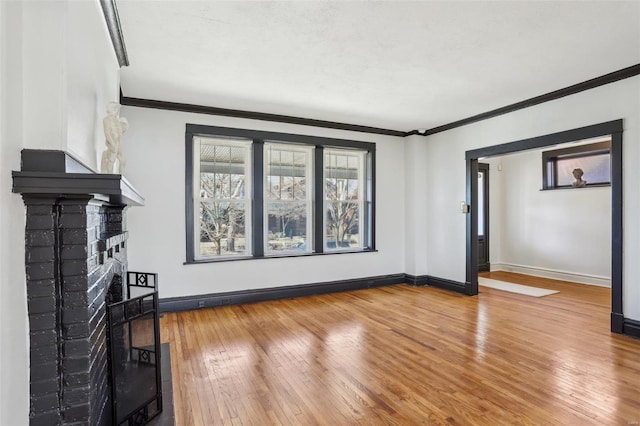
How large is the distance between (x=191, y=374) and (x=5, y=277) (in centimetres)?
187

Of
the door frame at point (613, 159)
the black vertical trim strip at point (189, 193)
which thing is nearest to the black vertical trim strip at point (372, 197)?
the door frame at point (613, 159)

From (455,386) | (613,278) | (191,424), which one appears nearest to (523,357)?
(455,386)

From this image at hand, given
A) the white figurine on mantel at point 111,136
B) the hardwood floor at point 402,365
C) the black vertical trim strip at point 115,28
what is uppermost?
the black vertical trim strip at point 115,28

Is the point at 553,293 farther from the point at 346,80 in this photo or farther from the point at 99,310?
the point at 99,310

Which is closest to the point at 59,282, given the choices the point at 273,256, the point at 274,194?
the point at 273,256

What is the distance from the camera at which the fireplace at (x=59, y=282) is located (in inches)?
55.9

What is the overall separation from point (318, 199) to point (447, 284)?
263 cm

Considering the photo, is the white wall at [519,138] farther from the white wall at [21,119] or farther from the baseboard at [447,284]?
the white wall at [21,119]

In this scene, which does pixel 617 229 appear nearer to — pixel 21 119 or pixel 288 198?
pixel 288 198

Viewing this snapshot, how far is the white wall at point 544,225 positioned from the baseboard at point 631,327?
3.00 m

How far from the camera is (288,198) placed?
5.50 meters

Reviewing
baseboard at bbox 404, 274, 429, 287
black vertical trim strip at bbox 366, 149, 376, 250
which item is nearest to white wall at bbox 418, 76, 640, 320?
baseboard at bbox 404, 274, 429, 287

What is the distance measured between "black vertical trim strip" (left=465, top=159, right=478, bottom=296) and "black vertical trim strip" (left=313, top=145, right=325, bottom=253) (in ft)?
7.74

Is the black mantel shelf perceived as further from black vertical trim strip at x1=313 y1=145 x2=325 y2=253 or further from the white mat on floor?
the white mat on floor
